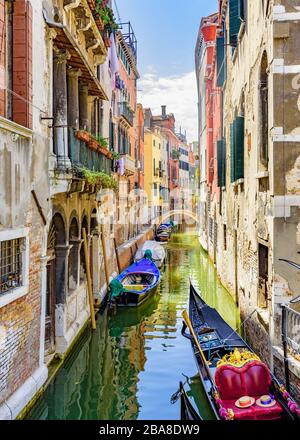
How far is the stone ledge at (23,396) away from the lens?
5.22m

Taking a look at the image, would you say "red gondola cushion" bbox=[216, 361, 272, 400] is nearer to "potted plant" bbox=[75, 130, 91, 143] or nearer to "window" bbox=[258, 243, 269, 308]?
"window" bbox=[258, 243, 269, 308]

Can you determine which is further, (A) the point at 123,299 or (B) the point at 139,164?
(B) the point at 139,164

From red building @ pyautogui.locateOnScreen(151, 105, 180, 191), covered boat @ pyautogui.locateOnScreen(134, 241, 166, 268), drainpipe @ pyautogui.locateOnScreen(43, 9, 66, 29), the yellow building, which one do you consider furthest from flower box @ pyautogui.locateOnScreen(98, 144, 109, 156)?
Answer: red building @ pyautogui.locateOnScreen(151, 105, 180, 191)

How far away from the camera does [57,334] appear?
8211 millimetres

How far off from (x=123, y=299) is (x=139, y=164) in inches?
608

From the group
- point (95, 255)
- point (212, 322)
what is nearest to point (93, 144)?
point (95, 255)

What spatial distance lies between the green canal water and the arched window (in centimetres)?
384

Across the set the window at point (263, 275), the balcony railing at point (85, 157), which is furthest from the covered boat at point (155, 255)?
the window at point (263, 275)

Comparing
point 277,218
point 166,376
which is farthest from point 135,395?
point 277,218

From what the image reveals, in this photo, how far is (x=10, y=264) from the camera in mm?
5699

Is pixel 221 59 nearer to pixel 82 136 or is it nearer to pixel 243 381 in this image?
pixel 82 136

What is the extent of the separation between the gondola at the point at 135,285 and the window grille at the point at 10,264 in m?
6.25

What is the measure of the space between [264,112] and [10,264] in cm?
481
